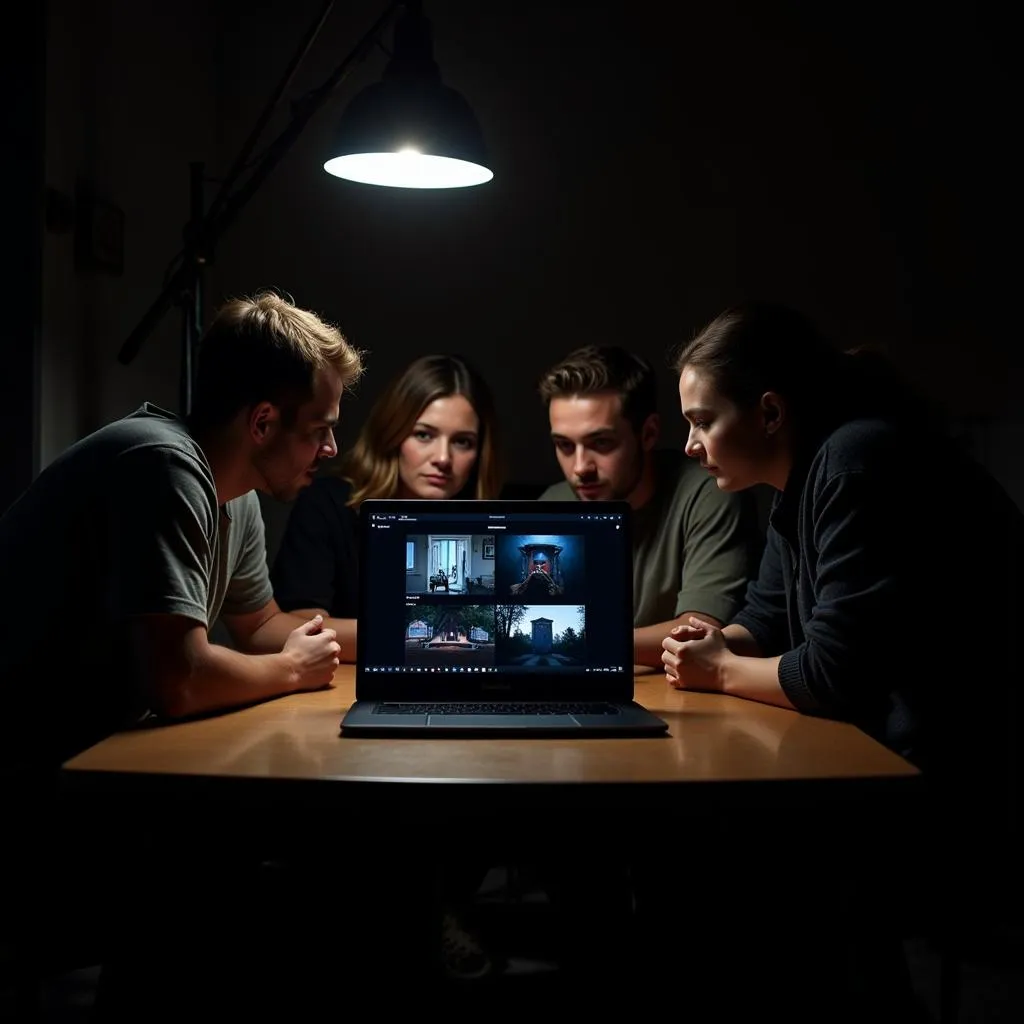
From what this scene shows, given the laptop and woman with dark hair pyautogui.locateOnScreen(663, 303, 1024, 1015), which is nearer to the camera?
woman with dark hair pyautogui.locateOnScreen(663, 303, 1024, 1015)

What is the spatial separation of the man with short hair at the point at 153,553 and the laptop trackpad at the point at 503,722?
299 millimetres

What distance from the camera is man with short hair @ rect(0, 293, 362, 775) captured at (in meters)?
1.47

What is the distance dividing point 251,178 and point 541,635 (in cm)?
131

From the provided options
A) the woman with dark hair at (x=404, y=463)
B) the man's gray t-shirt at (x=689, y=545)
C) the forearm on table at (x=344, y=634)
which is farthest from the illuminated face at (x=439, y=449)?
the forearm on table at (x=344, y=634)

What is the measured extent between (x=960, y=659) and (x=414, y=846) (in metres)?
0.72

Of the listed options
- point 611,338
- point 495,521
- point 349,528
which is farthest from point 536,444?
point 495,521

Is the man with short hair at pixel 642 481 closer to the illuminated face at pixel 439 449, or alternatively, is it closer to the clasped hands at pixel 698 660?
the illuminated face at pixel 439 449

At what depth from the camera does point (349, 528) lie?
2.51m

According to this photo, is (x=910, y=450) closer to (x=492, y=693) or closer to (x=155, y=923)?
(x=492, y=693)

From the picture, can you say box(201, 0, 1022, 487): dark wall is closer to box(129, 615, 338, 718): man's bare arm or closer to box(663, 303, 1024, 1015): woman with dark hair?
box(663, 303, 1024, 1015): woman with dark hair

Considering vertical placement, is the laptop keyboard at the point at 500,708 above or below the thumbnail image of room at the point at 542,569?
below

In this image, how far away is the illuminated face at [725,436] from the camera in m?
1.73

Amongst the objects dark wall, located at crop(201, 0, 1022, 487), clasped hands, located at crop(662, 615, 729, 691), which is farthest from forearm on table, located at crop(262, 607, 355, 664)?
dark wall, located at crop(201, 0, 1022, 487)

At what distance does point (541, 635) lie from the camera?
160 centimetres
